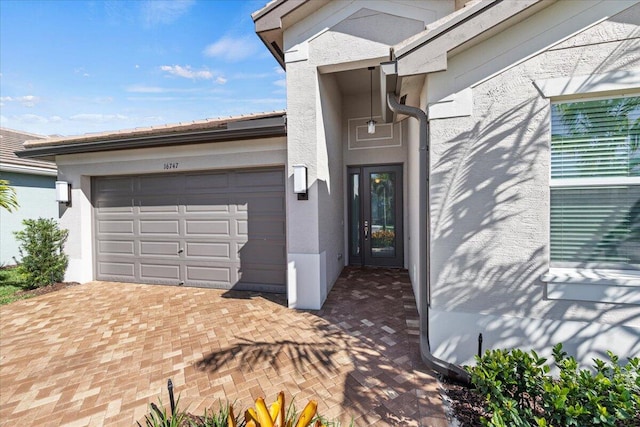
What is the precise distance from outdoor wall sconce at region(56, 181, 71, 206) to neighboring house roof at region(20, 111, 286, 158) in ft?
2.66

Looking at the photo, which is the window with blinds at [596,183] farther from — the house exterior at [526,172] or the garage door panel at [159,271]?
the garage door panel at [159,271]

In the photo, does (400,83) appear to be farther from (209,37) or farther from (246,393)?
(209,37)

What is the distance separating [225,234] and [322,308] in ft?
10.2

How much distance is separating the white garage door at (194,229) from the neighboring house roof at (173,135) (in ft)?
3.17

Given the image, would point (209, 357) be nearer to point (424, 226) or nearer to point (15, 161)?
point (424, 226)

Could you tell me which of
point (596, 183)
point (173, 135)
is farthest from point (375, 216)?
point (173, 135)

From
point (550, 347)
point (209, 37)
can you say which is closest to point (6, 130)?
point (209, 37)

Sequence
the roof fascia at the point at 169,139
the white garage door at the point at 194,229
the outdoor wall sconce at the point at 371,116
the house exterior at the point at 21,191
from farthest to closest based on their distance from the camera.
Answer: the house exterior at the point at 21,191 → the outdoor wall sconce at the point at 371,116 → the white garage door at the point at 194,229 → the roof fascia at the point at 169,139

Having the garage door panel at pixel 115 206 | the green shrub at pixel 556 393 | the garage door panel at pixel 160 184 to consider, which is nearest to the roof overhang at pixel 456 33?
the green shrub at pixel 556 393

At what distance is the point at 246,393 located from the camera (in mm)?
3008

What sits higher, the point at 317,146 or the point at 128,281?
the point at 317,146

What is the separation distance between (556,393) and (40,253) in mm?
10430

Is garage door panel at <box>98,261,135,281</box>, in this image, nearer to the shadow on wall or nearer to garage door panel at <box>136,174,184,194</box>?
garage door panel at <box>136,174,184,194</box>

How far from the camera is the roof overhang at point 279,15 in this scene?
5046 mm
